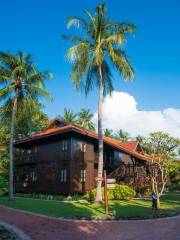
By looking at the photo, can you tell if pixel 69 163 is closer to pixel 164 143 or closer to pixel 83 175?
pixel 83 175

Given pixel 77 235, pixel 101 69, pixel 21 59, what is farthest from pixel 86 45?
pixel 77 235

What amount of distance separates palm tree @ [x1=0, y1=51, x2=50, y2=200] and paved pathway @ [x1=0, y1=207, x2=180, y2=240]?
584 inches

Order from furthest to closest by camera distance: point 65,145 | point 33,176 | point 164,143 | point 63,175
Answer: point 33,176 → point 65,145 → point 63,175 → point 164,143

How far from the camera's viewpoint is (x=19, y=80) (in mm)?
30312

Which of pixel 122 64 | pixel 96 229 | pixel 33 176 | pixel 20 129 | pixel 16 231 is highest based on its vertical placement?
pixel 122 64

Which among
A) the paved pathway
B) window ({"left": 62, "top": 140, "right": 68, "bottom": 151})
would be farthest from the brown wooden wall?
the paved pathway

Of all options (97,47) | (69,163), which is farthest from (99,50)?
(69,163)

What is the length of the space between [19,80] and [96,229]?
1990 centimetres

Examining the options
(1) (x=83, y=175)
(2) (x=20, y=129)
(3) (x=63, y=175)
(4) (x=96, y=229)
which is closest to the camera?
(4) (x=96, y=229)

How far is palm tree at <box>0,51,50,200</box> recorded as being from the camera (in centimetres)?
2958

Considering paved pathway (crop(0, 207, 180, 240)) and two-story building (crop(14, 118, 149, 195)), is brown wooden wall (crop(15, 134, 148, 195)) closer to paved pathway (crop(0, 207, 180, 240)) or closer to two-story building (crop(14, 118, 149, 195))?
two-story building (crop(14, 118, 149, 195))

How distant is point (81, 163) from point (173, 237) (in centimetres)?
2144

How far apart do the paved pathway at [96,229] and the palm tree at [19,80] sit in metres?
14.8

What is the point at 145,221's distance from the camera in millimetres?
15844
